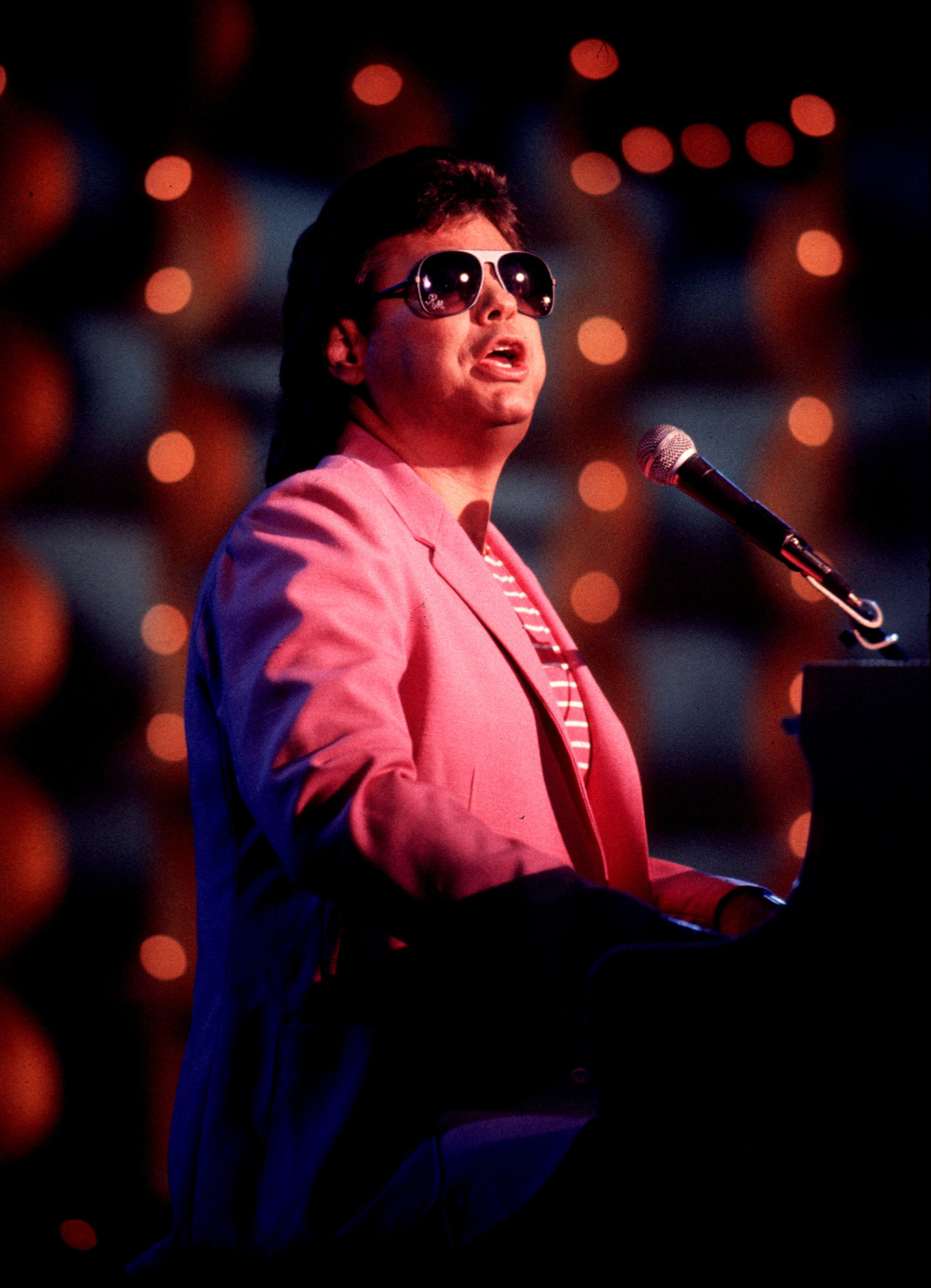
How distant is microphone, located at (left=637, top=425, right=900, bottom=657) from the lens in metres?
1.17

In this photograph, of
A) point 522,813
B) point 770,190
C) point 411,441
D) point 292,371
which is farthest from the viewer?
point 770,190

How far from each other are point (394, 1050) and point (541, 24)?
6.92ft

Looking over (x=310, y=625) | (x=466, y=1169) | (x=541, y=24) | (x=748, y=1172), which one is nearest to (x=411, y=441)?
(x=310, y=625)

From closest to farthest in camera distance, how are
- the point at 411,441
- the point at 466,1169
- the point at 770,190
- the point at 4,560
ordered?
the point at 466,1169
the point at 411,441
the point at 4,560
the point at 770,190

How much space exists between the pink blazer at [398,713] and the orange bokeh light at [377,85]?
106 centimetres

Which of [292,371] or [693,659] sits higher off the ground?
[292,371]

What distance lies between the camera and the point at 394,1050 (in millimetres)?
1060

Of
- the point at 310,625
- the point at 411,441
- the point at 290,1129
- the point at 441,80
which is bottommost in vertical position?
the point at 290,1129

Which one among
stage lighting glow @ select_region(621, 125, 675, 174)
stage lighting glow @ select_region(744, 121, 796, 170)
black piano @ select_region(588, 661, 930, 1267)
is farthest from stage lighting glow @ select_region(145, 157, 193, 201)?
black piano @ select_region(588, 661, 930, 1267)

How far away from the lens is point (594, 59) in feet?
7.49

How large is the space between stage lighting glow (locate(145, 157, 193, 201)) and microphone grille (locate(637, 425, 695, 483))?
126 centimetres

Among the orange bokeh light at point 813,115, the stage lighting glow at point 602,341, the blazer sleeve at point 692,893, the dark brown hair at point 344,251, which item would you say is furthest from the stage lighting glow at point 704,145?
the blazer sleeve at point 692,893

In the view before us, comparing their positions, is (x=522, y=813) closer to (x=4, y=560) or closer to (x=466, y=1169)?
(x=466, y=1169)

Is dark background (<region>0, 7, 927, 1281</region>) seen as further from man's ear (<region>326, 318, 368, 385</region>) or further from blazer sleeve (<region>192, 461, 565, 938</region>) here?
blazer sleeve (<region>192, 461, 565, 938</region>)
